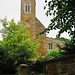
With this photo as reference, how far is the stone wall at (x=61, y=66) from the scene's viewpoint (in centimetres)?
445

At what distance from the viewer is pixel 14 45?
22609 mm

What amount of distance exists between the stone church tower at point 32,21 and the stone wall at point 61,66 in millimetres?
28636

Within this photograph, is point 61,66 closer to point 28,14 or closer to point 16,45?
point 16,45

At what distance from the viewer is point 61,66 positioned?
4789 mm

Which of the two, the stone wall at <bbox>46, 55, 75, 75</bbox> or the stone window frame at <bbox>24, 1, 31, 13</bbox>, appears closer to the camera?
the stone wall at <bbox>46, 55, 75, 75</bbox>

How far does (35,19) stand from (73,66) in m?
32.5

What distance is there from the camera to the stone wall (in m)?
4.45

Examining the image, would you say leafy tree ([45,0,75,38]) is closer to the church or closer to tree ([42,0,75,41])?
tree ([42,0,75,41])

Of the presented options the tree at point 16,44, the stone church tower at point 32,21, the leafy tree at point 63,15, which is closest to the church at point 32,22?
the stone church tower at point 32,21

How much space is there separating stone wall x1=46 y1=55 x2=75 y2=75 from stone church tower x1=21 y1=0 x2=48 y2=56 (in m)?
28.6

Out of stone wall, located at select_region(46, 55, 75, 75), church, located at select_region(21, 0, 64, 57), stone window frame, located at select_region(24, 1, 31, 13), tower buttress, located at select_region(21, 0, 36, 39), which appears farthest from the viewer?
stone window frame, located at select_region(24, 1, 31, 13)

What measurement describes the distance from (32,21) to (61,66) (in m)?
30.8

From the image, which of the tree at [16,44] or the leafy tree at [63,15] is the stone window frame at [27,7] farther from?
the leafy tree at [63,15]

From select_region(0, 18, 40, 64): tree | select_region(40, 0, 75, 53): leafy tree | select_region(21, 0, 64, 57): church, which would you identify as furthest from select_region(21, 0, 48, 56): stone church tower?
select_region(40, 0, 75, 53): leafy tree
